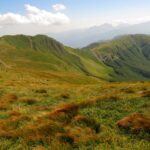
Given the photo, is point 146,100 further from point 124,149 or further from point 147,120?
point 124,149

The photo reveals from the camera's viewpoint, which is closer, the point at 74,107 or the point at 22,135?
the point at 22,135

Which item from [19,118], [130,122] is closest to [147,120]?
[130,122]

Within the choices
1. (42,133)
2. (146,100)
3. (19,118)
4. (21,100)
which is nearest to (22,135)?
(42,133)

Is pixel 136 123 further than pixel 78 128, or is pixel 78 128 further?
pixel 78 128

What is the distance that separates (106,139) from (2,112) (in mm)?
9987

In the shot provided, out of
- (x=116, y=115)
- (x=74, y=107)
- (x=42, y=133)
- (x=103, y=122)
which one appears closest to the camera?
(x=42, y=133)

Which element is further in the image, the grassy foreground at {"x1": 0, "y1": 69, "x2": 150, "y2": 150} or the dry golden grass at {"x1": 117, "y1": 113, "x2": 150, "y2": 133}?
the dry golden grass at {"x1": 117, "y1": 113, "x2": 150, "y2": 133}

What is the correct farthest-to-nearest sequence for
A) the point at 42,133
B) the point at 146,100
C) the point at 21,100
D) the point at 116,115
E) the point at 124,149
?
the point at 21,100
the point at 146,100
the point at 116,115
the point at 42,133
the point at 124,149

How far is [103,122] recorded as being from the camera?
50.2ft

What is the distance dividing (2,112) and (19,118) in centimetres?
342

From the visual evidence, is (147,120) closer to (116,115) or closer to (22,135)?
(116,115)

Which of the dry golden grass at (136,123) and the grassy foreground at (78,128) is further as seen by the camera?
the dry golden grass at (136,123)

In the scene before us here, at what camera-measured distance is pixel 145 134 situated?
13094 mm

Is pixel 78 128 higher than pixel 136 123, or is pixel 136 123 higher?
pixel 136 123
